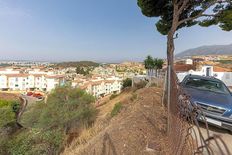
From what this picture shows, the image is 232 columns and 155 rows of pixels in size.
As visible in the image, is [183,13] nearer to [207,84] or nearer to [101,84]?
[207,84]

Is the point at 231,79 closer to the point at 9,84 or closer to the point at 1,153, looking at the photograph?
the point at 1,153

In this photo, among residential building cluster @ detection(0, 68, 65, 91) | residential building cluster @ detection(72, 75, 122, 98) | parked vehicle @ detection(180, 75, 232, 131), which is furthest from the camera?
residential building cluster @ detection(0, 68, 65, 91)

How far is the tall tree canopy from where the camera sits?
37.0 ft

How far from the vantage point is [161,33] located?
13.9 metres

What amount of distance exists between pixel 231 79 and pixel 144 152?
23517mm

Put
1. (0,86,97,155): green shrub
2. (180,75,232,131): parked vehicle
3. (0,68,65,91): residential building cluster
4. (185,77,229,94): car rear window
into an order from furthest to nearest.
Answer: (0,68,65,91): residential building cluster < (0,86,97,155): green shrub < (185,77,229,94): car rear window < (180,75,232,131): parked vehicle

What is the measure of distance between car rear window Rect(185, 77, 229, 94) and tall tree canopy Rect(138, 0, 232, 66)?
326 centimetres

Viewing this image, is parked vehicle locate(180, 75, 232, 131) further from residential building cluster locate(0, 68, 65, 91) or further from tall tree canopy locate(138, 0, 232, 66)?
residential building cluster locate(0, 68, 65, 91)

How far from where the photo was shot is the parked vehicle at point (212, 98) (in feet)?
17.1

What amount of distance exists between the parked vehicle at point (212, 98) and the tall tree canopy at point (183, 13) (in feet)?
11.2

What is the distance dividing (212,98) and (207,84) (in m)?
1.53

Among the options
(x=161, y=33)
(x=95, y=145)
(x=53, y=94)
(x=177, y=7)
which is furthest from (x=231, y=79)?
(x=95, y=145)

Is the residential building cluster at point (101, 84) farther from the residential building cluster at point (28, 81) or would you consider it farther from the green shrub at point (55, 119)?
the green shrub at point (55, 119)

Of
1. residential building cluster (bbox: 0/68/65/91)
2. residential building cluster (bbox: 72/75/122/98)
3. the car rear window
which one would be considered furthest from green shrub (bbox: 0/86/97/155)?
residential building cluster (bbox: 0/68/65/91)
